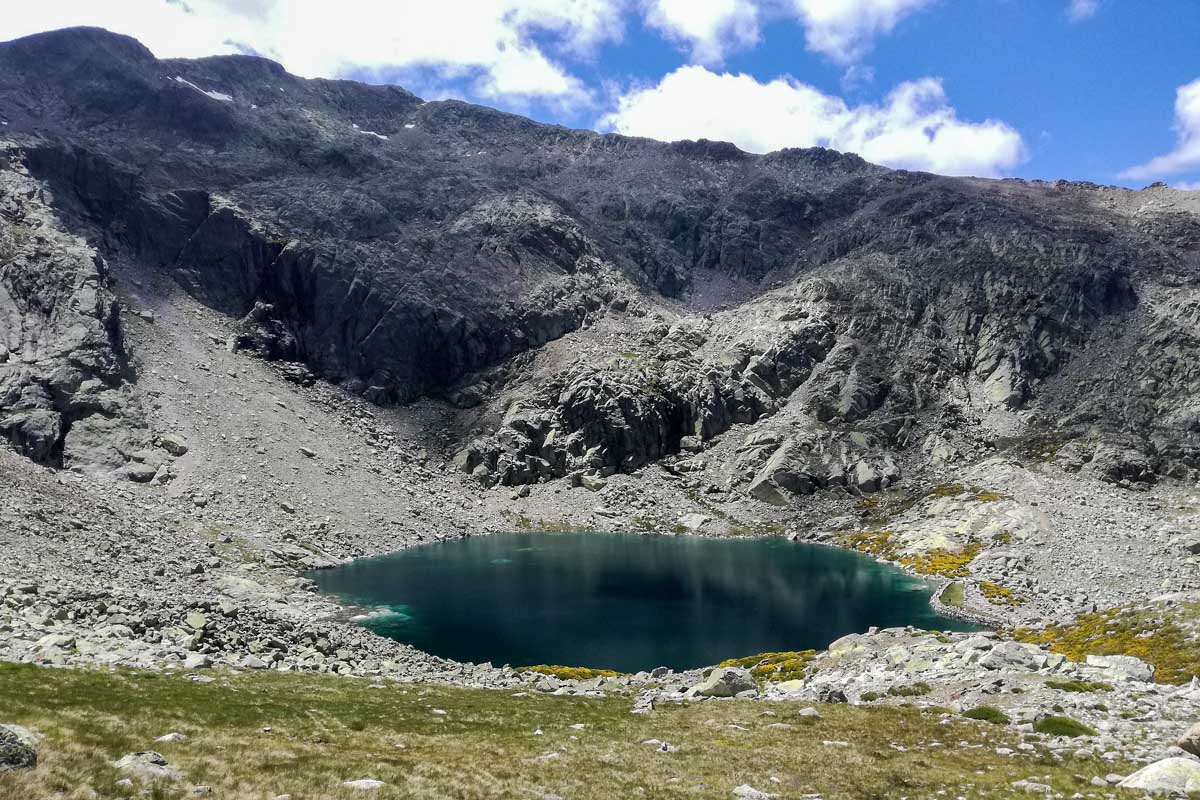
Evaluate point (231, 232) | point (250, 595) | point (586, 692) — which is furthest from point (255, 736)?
point (231, 232)

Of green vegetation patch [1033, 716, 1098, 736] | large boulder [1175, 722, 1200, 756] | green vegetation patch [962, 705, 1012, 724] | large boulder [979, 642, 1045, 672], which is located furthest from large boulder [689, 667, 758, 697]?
large boulder [1175, 722, 1200, 756]

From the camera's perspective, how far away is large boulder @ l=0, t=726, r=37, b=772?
13820mm

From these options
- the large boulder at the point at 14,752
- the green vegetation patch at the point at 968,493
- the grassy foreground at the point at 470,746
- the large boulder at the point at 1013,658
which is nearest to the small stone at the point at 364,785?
the grassy foreground at the point at 470,746

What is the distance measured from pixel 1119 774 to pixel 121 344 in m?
126

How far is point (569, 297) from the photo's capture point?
16288 cm

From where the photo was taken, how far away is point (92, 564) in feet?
185

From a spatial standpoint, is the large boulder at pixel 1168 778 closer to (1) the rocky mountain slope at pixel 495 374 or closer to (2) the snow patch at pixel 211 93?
(1) the rocky mountain slope at pixel 495 374

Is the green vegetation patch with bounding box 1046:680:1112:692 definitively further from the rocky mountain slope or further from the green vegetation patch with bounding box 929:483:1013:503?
the green vegetation patch with bounding box 929:483:1013:503

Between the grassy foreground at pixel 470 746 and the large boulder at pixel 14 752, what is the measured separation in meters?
0.37

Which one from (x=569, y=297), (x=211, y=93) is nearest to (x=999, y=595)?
(x=569, y=297)

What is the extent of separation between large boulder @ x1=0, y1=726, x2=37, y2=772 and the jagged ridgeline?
94629 mm

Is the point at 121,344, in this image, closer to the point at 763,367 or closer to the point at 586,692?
the point at 586,692

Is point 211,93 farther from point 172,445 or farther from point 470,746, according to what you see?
point 470,746

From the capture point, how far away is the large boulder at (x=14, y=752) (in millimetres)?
13820
